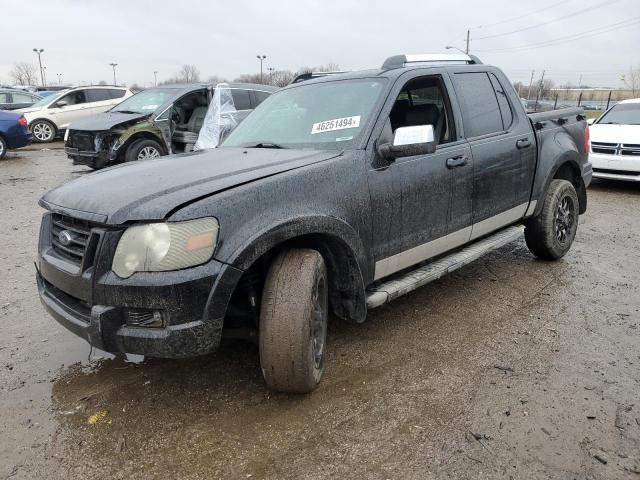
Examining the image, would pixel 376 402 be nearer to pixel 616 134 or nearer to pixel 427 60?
pixel 427 60

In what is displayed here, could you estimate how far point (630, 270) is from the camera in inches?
193

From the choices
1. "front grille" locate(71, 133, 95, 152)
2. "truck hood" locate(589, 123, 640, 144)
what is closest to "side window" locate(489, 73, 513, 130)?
"truck hood" locate(589, 123, 640, 144)

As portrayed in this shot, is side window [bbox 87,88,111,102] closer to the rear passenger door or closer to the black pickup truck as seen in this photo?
the black pickup truck

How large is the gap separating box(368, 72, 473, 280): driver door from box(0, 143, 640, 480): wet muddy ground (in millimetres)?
642

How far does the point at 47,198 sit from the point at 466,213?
2815 millimetres

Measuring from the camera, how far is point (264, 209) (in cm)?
251

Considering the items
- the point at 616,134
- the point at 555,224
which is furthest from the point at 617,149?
the point at 555,224

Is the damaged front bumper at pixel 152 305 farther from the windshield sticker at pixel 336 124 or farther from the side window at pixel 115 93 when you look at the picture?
the side window at pixel 115 93

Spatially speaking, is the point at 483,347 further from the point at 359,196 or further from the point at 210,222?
the point at 210,222

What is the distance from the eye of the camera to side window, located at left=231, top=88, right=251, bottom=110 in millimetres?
10355

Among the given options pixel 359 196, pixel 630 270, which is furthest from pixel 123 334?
pixel 630 270

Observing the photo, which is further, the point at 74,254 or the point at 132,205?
the point at 74,254

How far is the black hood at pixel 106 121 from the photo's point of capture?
9.44 meters

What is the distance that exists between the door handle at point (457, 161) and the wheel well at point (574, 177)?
190 centimetres
